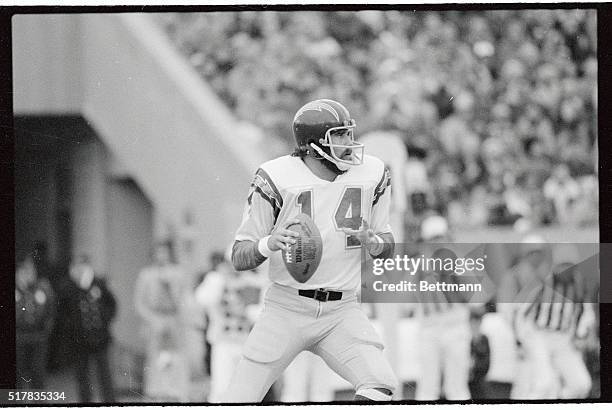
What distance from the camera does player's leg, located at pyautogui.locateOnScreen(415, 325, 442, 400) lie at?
249 inches

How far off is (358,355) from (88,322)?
6.54 feet

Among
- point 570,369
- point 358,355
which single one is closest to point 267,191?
point 358,355

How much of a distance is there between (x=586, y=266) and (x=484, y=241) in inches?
23.6

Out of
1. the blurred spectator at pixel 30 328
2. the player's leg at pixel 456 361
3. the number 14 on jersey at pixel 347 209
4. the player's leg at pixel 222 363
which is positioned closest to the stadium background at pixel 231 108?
the blurred spectator at pixel 30 328

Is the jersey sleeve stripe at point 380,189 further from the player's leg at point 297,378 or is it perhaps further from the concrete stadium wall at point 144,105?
the player's leg at point 297,378

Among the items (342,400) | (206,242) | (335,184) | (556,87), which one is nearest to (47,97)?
(206,242)

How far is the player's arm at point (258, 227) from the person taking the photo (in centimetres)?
480

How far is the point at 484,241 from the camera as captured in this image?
20.7ft

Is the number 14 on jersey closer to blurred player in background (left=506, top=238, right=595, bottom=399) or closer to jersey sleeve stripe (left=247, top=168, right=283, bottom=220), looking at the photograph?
jersey sleeve stripe (left=247, top=168, right=283, bottom=220)

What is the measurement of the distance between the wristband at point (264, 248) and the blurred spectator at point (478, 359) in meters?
2.04

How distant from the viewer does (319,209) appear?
16.7 feet

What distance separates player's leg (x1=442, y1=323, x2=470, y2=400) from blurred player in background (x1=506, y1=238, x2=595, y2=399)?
0.99 feet

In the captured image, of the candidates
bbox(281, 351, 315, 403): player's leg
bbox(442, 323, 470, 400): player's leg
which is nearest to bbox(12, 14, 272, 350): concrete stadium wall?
bbox(281, 351, 315, 403): player's leg

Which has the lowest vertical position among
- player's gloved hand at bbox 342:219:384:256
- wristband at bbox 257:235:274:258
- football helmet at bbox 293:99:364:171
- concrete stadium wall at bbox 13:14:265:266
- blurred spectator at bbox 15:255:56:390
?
blurred spectator at bbox 15:255:56:390
